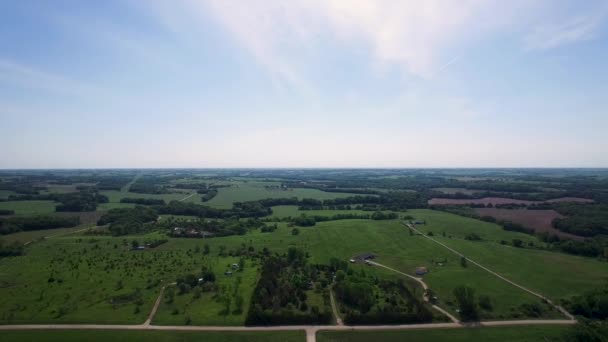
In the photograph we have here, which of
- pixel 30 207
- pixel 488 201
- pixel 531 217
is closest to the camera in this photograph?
pixel 531 217

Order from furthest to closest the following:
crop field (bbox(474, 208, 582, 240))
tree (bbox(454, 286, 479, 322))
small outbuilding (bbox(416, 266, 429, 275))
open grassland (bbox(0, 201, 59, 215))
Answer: open grassland (bbox(0, 201, 59, 215)), crop field (bbox(474, 208, 582, 240)), small outbuilding (bbox(416, 266, 429, 275)), tree (bbox(454, 286, 479, 322))

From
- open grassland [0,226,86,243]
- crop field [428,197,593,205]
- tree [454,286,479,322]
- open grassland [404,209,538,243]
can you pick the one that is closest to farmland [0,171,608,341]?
open grassland [0,226,86,243]

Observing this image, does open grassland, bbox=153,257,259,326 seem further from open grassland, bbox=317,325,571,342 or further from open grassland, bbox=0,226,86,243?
open grassland, bbox=0,226,86,243

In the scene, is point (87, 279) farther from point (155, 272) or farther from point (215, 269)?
point (215, 269)

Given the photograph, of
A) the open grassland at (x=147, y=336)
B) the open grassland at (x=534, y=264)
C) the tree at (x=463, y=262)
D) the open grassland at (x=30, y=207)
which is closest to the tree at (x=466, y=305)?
the open grassland at (x=534, y=264)

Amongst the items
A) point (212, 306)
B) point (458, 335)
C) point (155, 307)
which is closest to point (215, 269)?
point (212, 306)

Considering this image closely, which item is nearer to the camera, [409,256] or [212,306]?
[212,306]

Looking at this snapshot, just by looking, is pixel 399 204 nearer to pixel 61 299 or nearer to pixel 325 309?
pixel 325 309
